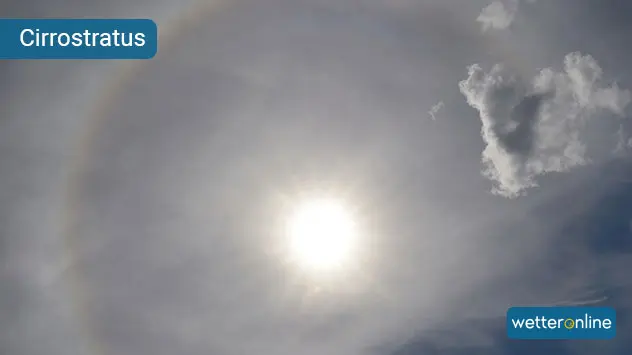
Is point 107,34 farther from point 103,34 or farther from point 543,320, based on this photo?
point 543,320

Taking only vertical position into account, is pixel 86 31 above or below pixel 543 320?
above

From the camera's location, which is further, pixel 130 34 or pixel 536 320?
pixel 536 320

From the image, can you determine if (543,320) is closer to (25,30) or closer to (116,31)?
(116,31)

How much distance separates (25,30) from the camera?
4925cm

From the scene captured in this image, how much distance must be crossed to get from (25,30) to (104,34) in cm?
1147

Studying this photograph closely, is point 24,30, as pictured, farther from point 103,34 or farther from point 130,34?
point 130,34

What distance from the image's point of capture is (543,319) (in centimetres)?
5266

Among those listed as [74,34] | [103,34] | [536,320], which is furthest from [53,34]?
[536,320]

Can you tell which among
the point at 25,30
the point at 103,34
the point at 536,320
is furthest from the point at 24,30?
the point at 536,320

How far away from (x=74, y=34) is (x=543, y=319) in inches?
3011

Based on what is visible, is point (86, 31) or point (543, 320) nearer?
point (86, 31)

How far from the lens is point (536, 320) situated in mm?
52656

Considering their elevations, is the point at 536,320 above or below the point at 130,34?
below

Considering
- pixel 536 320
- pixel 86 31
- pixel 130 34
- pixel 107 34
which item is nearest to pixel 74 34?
pixel 86 31
